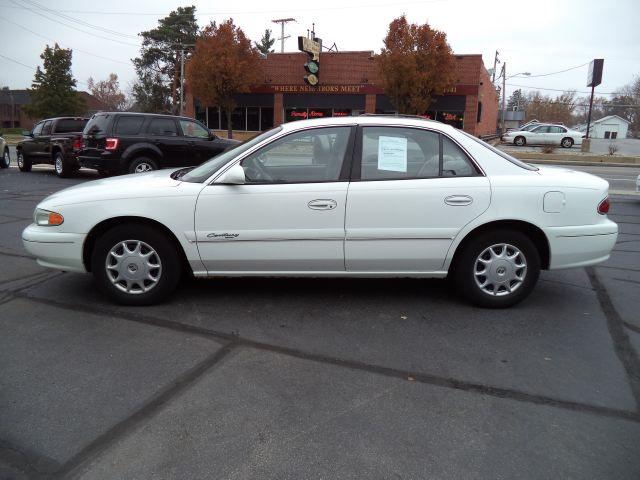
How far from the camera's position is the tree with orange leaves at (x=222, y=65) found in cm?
3039

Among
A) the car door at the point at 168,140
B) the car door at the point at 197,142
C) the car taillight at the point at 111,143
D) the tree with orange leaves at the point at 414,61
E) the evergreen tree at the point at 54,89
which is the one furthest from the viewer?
Answer: the evergreen tree at the point at 54,89

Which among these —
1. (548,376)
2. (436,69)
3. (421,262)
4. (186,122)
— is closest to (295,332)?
(421,262)

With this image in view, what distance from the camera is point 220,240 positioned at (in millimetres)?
4195

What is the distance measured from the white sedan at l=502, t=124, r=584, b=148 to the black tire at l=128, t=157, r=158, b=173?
2860cm

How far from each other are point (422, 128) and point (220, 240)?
195 centimetres

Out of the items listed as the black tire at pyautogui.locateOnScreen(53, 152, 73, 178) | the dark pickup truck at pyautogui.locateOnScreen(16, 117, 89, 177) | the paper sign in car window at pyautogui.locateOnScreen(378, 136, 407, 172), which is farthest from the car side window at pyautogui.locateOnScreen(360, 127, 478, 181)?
the black tire at pyautogui.locateOnScreen(53, 152, 73, 178)

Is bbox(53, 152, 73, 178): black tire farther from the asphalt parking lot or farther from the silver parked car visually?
the asphalt parking lot

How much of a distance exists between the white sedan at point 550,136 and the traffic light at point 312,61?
46.1 ft

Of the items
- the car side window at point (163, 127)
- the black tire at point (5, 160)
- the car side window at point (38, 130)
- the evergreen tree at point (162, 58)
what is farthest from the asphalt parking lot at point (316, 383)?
the evergreen tree at point (162, 58)

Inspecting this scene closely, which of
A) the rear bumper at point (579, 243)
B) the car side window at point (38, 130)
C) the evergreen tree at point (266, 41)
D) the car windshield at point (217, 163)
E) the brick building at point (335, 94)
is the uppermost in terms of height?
the evergreen tree at point (266, 41)

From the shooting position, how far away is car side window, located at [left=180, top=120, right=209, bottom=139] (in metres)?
12.6

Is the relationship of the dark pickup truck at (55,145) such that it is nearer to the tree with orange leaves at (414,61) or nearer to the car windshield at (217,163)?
the car windshield at (217,163)

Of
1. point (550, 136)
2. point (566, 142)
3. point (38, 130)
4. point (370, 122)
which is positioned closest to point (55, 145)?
point (38, 130)

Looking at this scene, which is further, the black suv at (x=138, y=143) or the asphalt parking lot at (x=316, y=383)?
the black suv at (x=138, y=143)
